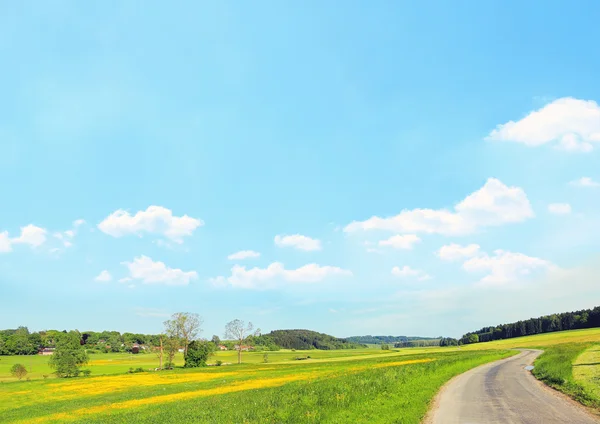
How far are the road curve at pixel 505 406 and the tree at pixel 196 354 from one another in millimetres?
100744

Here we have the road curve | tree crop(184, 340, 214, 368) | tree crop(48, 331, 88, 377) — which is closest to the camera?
the road curve

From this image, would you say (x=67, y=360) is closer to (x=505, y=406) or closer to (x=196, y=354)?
(x=196, y=354)

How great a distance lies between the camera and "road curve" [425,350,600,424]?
672 inches

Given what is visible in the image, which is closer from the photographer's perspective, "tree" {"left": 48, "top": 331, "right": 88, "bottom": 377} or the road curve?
the road curve

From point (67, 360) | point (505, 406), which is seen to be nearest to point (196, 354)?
point (67, 360)

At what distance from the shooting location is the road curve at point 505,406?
1708 centimetres

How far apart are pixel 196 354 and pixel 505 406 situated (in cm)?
10900

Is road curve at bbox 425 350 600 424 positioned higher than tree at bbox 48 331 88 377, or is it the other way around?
road curve at bbox 425 350 600 424

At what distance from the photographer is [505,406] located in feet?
66.4

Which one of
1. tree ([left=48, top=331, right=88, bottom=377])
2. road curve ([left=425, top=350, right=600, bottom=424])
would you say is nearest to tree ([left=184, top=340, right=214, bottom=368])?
tree ([left=48, top=331, right=88, bottom=377])

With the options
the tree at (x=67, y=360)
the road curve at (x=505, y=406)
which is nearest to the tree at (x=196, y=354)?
the tree at (x=67, y=360)

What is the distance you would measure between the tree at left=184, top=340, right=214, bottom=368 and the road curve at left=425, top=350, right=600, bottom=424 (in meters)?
101

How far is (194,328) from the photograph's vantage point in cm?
12288

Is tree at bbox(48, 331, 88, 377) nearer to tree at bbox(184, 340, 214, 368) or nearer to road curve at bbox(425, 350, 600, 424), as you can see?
tree at bbox(184, 340, 214, 368)
